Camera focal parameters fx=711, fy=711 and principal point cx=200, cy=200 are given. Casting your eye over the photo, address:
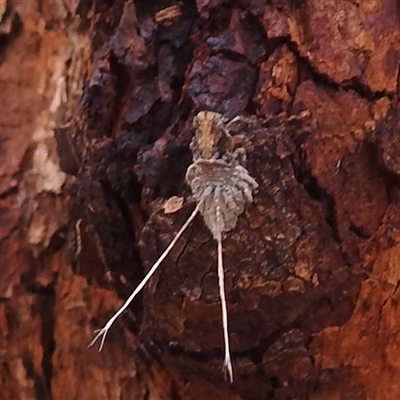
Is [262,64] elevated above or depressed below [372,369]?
above

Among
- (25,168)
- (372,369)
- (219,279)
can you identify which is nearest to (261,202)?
(219,279)

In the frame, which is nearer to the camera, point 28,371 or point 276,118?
point 276,118

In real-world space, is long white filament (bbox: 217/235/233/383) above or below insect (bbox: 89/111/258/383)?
below

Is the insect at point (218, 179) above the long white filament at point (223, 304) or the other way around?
above

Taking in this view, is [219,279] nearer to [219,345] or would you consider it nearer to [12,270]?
[219,345]

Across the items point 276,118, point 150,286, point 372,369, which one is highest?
point 276,118
